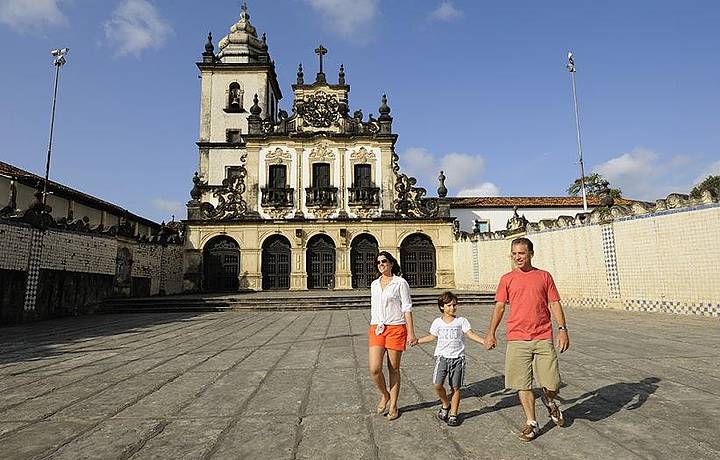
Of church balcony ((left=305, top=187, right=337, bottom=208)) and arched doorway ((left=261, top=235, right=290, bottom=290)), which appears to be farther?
church balcony ((left=305, top=187, right=337, bottom=208))

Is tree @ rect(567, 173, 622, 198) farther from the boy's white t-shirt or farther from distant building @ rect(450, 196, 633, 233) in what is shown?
the boy's white t-shirt

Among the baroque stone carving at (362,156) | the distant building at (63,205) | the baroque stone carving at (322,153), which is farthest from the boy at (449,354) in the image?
the baroque stone carving at (322,153)

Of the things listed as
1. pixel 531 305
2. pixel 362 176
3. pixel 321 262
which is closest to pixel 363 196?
pixel 362 176

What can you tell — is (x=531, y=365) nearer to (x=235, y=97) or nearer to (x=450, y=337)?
(x=450, y=337)

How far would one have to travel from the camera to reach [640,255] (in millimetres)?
11859

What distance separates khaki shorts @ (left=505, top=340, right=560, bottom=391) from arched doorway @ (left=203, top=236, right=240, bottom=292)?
20625 millimetres

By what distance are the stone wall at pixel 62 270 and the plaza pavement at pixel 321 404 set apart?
487 cm

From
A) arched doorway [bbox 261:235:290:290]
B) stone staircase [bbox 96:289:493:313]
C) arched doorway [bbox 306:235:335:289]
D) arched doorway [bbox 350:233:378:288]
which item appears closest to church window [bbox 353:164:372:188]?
arched doorway [bbox 350:233:378:288]

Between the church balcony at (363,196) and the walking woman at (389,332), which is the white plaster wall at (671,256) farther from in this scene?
the church balcony at (363,196)

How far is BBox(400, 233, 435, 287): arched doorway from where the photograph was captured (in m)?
23.1

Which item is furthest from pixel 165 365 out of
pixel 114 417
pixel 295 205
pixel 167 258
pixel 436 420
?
pixel 295 205

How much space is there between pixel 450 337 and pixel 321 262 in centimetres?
1958

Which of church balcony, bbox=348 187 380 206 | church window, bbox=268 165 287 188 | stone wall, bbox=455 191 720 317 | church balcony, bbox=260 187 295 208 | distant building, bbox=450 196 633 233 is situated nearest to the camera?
stone wall, bbox=455 191 720 317

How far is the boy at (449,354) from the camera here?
3535 mm
